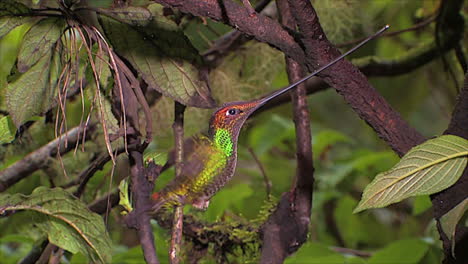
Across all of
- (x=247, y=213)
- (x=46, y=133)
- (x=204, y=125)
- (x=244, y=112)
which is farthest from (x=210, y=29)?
(x=244, y=112)

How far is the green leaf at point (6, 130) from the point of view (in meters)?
0.82

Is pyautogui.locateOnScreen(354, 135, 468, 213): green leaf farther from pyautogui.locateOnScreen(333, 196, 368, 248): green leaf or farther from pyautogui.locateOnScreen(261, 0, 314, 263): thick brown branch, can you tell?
pyautogui.locateOnScreen(333, 196, 368, 248): green leaf

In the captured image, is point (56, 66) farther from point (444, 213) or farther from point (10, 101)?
point (444, 213)

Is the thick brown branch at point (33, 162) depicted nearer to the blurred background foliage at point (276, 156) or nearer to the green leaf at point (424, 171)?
the blurred background foliage at point (276, 156)

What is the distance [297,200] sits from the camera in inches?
39.4

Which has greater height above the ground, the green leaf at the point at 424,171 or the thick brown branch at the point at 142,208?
the green leaf at the point at 424,171

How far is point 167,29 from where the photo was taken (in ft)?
2.73

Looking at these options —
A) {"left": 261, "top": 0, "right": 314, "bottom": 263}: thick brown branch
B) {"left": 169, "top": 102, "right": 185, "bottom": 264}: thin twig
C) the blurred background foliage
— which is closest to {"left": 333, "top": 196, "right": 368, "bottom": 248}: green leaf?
the blurred background foliage

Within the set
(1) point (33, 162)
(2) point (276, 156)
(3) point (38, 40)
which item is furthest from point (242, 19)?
(2) point (276, 156)

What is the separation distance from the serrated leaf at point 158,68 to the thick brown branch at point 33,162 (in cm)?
41

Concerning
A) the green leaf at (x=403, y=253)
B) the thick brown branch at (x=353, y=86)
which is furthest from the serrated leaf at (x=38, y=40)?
the green leaf at (x=403, y=253)

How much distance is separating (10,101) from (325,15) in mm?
768

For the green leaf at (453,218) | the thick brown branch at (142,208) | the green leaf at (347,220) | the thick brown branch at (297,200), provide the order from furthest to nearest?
the green leaf at (347,220), the thick brown branch at (297,200), the thick brown branch at (142,208), the green leaf at (453,218)

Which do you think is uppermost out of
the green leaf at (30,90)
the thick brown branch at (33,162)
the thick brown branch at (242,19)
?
the thick brown branch at (242,19)
